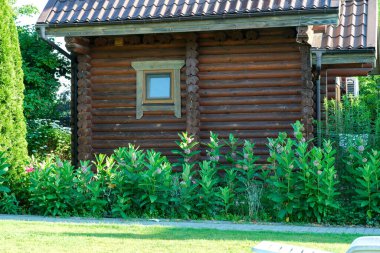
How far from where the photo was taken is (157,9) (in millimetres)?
14258

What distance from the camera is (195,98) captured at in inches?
570

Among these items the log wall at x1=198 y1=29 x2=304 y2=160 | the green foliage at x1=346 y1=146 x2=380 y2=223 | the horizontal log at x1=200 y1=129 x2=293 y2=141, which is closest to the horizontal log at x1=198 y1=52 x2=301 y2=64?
the log wall at x1=198 y1=29 x2=304 y2=160

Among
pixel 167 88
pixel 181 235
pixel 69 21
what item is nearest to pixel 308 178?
pixel 181 235

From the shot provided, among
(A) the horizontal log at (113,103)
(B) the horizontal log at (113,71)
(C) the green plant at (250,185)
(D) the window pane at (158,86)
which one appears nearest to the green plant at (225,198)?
(C) the green plant at (250,185)

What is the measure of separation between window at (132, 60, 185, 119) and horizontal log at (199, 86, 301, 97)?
2.08 feet

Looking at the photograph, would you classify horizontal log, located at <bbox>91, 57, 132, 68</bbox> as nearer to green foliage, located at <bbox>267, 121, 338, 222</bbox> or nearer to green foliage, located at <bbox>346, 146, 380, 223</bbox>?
green foliage, located at <bbox>267, 121, 338, 222</bbox>

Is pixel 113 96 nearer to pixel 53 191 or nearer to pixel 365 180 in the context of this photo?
pixel 53 191

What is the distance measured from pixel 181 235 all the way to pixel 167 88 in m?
5.96

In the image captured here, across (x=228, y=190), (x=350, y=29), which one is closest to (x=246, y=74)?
(x=350, y=29)

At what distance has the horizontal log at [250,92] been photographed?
46.8 feet

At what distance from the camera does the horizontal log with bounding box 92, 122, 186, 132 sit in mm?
14898

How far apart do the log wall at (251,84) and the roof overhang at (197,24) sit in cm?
94

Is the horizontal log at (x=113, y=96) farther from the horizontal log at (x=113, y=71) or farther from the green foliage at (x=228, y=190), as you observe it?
the green foliage at (x=228, y=190)

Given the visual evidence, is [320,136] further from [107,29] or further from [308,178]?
[107,29]
